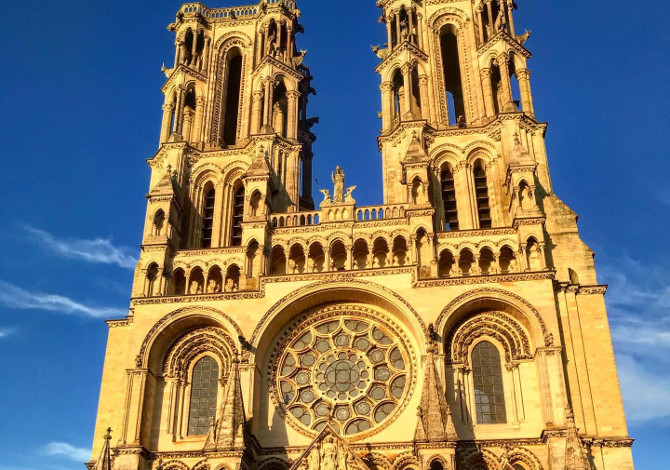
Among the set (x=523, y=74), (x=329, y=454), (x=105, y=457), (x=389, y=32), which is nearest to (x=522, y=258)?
(x=329, y=454)

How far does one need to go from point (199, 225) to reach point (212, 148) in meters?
3.70

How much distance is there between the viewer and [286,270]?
29.5 metres

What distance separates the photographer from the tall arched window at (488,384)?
26188 mm

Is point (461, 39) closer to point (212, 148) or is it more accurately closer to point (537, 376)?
point (212, 148)

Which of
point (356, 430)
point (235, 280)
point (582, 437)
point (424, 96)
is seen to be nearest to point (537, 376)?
point (582, 437)

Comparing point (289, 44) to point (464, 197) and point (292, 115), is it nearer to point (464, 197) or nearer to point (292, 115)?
point (292, 115)

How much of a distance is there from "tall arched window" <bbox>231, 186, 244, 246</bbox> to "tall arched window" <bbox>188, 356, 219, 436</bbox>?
5802 mm

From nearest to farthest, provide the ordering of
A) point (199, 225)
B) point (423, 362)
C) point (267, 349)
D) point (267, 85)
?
point (423, 362)
point (267, 349)
point (199, 225)
point (267, 85)

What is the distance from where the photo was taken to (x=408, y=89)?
33.9 meters

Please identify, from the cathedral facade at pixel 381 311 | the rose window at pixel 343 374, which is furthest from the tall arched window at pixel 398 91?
the rose window at pixel 343 374

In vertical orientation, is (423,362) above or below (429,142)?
below

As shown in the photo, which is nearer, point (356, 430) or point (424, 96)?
point (356, 430)

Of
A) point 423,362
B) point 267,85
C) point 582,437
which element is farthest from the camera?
point 267,85

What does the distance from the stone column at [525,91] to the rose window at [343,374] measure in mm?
11423
